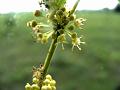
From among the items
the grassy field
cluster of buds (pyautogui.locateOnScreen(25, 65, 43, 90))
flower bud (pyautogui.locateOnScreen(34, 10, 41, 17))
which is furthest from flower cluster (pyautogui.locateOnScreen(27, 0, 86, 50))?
the grassy field

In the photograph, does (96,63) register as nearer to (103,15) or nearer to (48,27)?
(103,15)

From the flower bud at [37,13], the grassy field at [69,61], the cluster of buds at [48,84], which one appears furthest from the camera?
the grassy field at [69,61]

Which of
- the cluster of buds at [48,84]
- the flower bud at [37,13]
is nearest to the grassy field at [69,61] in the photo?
the flower bud at [37,13]

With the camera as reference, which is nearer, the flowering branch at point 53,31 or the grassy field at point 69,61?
the flowering branch at point 53,31

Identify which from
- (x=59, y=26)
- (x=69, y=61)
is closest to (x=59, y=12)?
(x=59, y=26)

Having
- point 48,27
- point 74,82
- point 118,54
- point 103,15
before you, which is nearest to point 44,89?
point 48,27

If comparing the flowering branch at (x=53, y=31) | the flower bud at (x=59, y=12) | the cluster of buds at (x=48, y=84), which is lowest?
the cluster of buds at (x=48, y=84)

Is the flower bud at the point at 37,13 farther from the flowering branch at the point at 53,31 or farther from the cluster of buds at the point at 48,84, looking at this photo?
the cluster of buds at the point at 48,84
